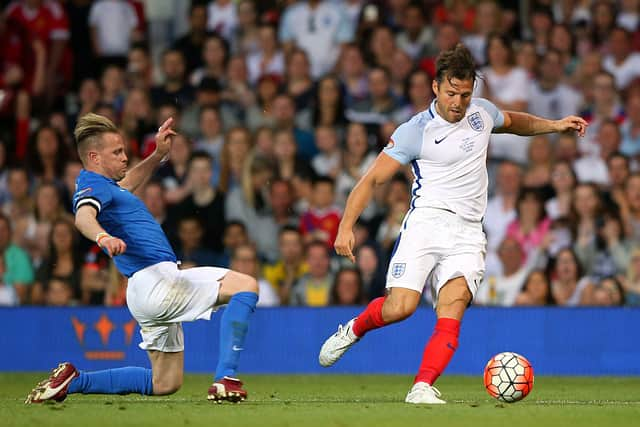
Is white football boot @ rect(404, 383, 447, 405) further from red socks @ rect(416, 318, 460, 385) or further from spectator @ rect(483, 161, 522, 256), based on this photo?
spectator @ rect(483, 161, 522, 256)

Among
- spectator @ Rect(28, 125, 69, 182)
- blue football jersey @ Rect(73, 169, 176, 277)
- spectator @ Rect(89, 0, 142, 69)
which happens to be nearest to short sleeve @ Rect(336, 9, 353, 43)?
spectator @ Rect(89, 0, 142, 69)

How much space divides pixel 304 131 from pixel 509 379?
24.9 feet

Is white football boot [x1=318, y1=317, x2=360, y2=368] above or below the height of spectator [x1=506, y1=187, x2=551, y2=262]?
below

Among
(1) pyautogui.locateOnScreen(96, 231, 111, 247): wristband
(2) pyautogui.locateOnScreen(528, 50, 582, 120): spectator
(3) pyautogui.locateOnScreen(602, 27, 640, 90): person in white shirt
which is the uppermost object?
(3) pyautogui.locateOnScreen(602, 27, 640, 90): person in white shirt

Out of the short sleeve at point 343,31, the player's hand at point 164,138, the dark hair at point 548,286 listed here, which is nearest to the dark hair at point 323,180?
the dark hair at point 548,286

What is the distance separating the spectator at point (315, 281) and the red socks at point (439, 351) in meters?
5.22

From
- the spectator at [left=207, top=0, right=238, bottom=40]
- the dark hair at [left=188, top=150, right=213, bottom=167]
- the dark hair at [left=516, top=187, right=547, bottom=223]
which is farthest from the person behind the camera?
the spectator at [left=207, top=0, right=238, bottom=40]

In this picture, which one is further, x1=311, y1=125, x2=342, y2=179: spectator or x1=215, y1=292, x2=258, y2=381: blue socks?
x1=311, y1=125, x2=342, y2=179: spectator

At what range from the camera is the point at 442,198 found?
8.98m

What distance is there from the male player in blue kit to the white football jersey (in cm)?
137

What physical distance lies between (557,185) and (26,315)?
578 cm

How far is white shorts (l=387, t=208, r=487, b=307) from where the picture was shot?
29.1 feet

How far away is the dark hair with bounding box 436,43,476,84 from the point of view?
8.65 m

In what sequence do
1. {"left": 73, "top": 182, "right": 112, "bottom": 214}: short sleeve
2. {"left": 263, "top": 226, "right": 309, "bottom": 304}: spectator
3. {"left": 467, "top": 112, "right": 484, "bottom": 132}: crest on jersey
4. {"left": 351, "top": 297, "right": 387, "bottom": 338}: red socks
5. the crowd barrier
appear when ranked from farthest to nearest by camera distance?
1. {"left": 263, "top": 226, "right": 309, "bottom": 304}: spectator
2. the crowd barrier
3. {"left": 351, "top": 297, "right": 387, "bottom": 338}: red socks
4. {"left": 467, "top": 112, "right": 484, "bottom": 132}: crest on jersey
5. {"left": 73, "top": 182, "right": 112, "bottom": 214}: short sleeve
